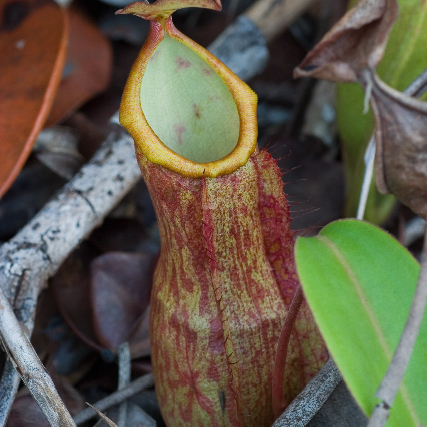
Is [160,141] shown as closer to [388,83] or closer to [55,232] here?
[55,232]

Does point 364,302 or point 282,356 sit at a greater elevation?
point 364,302

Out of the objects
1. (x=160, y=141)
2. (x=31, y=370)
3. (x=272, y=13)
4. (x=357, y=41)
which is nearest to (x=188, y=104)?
(x=160, y=141)

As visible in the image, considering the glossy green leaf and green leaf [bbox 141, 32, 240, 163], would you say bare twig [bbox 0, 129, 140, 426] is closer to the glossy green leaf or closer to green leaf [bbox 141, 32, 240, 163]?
green leaf [bbox 141, 32, 240, 163]

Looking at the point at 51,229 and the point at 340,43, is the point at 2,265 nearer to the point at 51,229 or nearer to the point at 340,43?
the point at 51,229

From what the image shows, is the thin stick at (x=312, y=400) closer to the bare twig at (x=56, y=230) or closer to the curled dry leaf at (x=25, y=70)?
the bare twig at (x=56, y=230)

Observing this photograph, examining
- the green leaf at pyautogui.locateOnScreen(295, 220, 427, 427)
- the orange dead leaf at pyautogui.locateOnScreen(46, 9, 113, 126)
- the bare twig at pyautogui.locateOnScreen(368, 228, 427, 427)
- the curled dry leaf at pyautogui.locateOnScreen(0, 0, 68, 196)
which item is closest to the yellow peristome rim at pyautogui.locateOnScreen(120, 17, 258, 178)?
the green leaf at pyautogui.locateOnScreen(295, 220, 427, 427)

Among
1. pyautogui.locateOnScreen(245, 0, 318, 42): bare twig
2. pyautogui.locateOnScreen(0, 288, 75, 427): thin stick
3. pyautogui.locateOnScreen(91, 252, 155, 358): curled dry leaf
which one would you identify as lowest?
pyautogui.locateOnScreen(91, 252, 155, 358): curled dry leaf

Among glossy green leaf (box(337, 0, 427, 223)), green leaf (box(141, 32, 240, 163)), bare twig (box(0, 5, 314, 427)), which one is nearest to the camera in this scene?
green leaf (box(141, 32, 240, 163))
